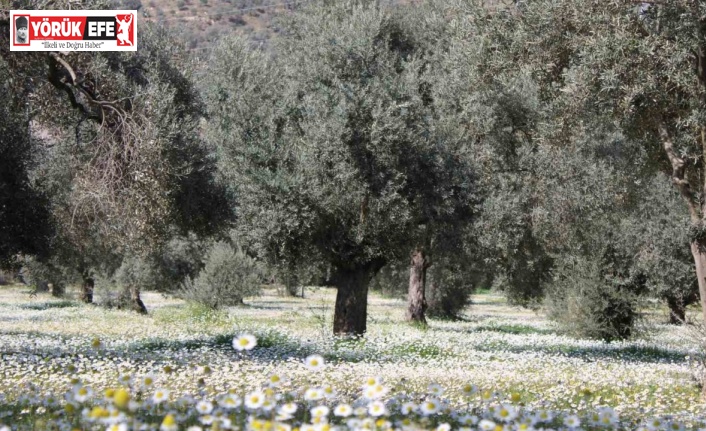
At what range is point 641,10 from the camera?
11234 mm

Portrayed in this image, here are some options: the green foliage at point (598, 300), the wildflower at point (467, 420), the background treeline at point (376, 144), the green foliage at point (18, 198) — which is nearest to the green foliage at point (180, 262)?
the background treeline at point (376, 144)

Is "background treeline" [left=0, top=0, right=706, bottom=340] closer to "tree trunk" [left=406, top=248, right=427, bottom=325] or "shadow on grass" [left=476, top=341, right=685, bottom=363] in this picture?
"tree trunk" [left=406, top=248, right=427, bottom=325]

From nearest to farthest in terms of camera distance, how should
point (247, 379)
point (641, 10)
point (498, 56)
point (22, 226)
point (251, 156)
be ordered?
point (247, 379) → point (641, 10) → point (498, 56) → point (22, 226) → point (251, 156)

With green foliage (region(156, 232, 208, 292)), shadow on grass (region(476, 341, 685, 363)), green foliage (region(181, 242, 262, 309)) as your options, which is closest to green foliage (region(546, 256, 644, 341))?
shadow on grass (region(476, 341, 685, 363))

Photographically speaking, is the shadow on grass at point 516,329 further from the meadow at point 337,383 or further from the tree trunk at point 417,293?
the meadow at point 337,383

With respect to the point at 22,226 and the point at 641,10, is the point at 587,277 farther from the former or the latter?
the point at 22,226

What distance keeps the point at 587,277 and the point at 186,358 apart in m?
13.4

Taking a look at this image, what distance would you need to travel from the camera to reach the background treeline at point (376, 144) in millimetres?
11203

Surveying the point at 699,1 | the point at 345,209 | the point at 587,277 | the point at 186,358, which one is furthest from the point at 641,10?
the point at 587,277

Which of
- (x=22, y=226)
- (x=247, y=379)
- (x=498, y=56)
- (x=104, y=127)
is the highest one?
(x=498, y=56)

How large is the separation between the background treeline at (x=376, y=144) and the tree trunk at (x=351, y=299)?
0.20 ft

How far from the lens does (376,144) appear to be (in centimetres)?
1606

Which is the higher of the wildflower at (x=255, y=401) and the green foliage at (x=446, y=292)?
the wildflower at (x=255, y=401)

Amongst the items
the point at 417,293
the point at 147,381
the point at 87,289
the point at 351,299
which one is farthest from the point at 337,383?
the point at 87,289
